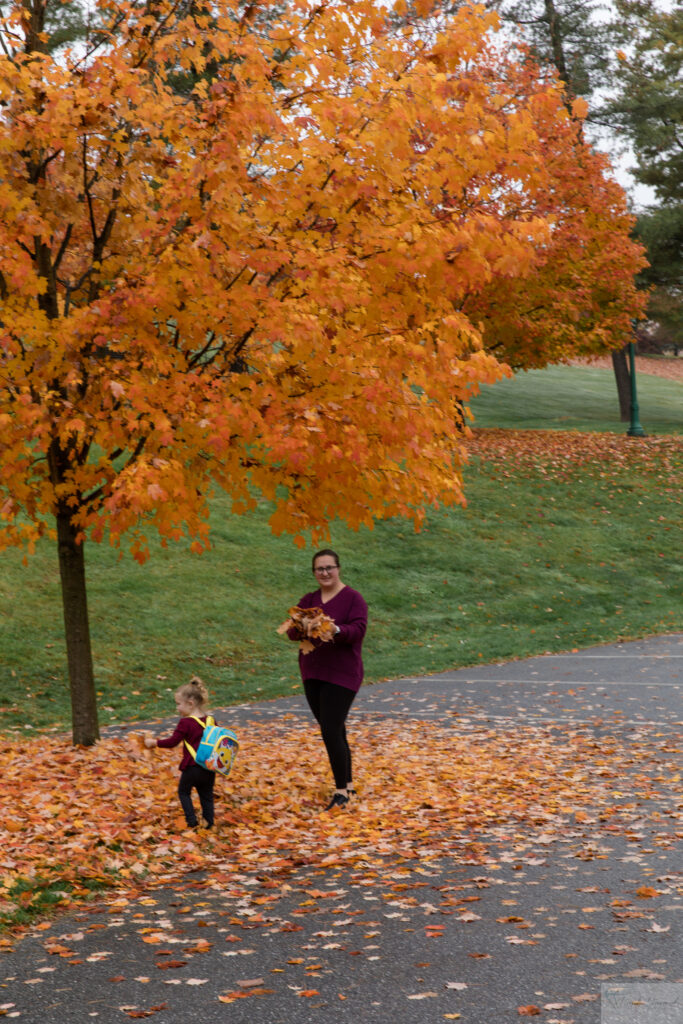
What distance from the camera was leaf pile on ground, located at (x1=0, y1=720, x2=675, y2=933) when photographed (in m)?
6.55

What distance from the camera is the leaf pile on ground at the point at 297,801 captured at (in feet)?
21.5

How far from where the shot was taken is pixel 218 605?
16.5 meters

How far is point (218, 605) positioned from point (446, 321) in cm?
951

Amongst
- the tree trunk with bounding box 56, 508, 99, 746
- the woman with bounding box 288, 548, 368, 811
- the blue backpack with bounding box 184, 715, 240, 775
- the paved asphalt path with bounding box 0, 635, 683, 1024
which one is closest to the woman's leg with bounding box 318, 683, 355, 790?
the woman with bounding box 288, 548, 368, 811

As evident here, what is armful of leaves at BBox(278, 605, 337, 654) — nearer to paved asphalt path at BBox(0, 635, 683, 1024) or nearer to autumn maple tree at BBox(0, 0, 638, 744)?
autumn maple tree at BBox(0, 0, 638, 744)

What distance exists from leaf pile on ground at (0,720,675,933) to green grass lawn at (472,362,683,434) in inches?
1016

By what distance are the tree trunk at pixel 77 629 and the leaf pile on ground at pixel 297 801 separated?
249 millimetres

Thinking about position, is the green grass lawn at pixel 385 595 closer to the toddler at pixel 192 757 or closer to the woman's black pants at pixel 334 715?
the woman's black pants at pixel 334 715

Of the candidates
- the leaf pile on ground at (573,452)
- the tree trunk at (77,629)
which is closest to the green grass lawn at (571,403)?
the leaf pile on ground at (573,452)

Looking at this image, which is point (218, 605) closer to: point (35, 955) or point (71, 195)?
point (71, 195)

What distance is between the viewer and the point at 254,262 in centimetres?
738

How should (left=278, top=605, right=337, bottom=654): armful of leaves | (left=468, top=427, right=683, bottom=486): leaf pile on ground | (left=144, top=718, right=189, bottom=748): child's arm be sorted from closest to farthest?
1. (left=144, top=718, right=189, bottom=748): child's arm
2. (left=278, top=605, right=337, bottom=654): armful of leaves
3. (left=468, top=427, right=683, bottom=486): leaf pile on ground

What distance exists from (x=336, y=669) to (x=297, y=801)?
1088 millimetres

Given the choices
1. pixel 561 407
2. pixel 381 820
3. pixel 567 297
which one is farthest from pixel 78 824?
pixel 561 407
